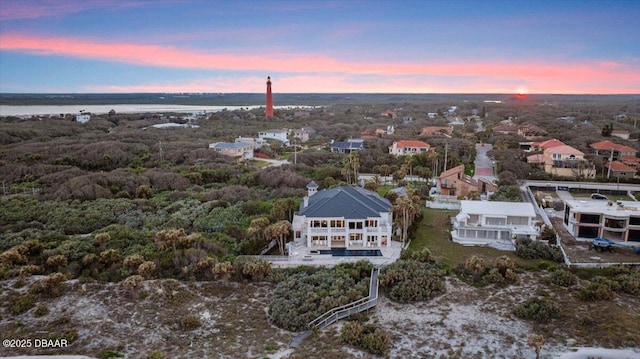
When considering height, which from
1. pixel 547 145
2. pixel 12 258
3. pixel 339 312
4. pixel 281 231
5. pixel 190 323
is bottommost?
pixel 190 323

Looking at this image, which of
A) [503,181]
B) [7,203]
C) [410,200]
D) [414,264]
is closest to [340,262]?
[414,264]

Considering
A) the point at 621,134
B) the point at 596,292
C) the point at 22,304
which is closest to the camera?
the point at 22,304

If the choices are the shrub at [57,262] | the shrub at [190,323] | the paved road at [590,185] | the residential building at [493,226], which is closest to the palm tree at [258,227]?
the shrub at [190,323]

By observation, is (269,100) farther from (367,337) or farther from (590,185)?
(367,337)

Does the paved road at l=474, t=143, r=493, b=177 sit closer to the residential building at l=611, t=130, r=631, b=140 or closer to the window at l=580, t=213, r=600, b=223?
the window at l=580, t=213, r=600, b=223

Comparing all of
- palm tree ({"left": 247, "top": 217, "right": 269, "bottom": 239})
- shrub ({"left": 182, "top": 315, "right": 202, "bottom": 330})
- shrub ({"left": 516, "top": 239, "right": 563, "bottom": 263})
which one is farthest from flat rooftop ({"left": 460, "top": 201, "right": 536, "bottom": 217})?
shrub ({"left": 182, "top": 315, "right": 202, "bottom": 330})

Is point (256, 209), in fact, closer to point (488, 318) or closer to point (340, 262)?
point (340, 262)

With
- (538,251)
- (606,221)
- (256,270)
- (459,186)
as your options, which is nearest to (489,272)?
(538,251)
